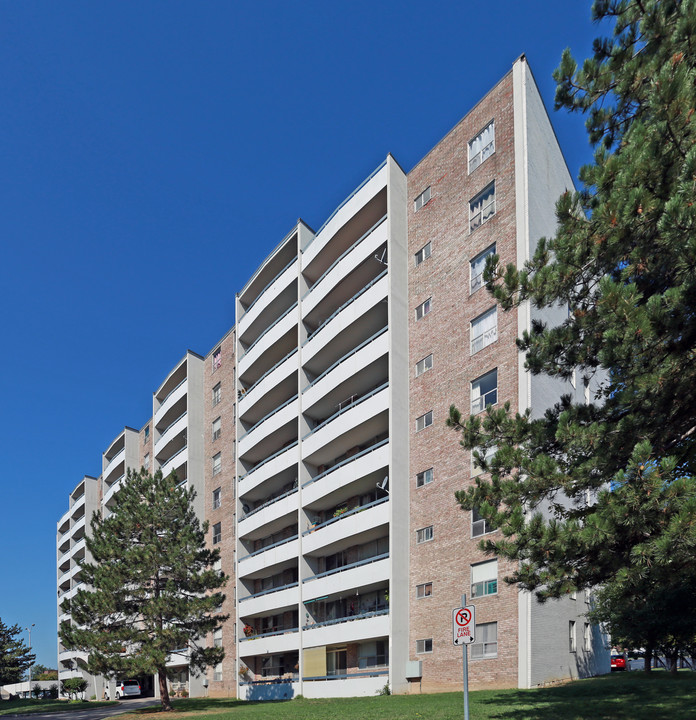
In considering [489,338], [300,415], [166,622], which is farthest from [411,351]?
[166,622]

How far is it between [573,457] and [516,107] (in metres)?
23.2

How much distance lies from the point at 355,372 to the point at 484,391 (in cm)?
850

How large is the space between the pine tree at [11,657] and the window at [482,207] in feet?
275

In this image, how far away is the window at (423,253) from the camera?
34.7 metres

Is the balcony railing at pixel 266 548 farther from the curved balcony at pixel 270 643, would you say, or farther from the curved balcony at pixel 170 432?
the curved balcony at pixel 170 432

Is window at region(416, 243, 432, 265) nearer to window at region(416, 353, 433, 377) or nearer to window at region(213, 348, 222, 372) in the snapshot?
window at region(416, 353, 433, 377)

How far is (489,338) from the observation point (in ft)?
99.4

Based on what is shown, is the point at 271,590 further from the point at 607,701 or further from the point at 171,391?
the point at 171,391

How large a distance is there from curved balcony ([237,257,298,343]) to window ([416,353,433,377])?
13.9 m

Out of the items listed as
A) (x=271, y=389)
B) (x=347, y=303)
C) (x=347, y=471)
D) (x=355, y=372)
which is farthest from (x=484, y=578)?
(x=271, y=389)

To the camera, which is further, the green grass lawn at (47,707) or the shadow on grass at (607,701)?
the green grass lawn at (47,707)

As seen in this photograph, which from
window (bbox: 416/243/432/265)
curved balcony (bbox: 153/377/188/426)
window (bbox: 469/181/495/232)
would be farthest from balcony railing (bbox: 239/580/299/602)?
window (bbox: 469/181/495/232)

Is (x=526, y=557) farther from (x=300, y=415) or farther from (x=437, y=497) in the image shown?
(x=300, y=415)

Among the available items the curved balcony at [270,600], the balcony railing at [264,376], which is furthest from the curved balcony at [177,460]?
the curved balcony at [270,600]
